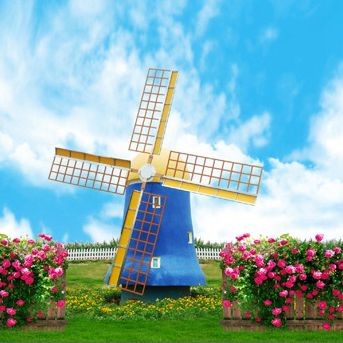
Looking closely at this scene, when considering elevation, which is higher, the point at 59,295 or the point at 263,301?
the point at 263,301

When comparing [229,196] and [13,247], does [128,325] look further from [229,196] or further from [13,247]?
[229,196]

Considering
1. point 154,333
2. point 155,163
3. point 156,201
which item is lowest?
point 154,333

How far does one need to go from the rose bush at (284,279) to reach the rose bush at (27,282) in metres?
3.65

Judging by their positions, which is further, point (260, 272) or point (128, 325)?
point (128, 325)

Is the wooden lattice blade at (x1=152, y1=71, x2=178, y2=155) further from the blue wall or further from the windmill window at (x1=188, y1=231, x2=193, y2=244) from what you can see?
the windmill window at (x1=188, y1=231, x2=193, y2=244)

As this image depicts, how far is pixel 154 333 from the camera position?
11.6m

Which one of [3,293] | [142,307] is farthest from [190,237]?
[3,293]

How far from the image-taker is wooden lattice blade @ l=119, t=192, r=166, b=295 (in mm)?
15719

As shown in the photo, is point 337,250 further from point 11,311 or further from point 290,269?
point 11,311

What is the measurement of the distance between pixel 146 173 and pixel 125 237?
6.29ft

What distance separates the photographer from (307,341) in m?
10.9

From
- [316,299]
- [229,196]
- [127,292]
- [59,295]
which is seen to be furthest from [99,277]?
[316,299]

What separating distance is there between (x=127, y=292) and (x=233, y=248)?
5.33 meters

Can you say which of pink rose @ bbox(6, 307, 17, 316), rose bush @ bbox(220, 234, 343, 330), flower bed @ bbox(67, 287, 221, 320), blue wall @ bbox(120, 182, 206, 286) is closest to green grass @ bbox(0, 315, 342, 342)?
pink rose @ bbox(6, 307, 17, 316)
